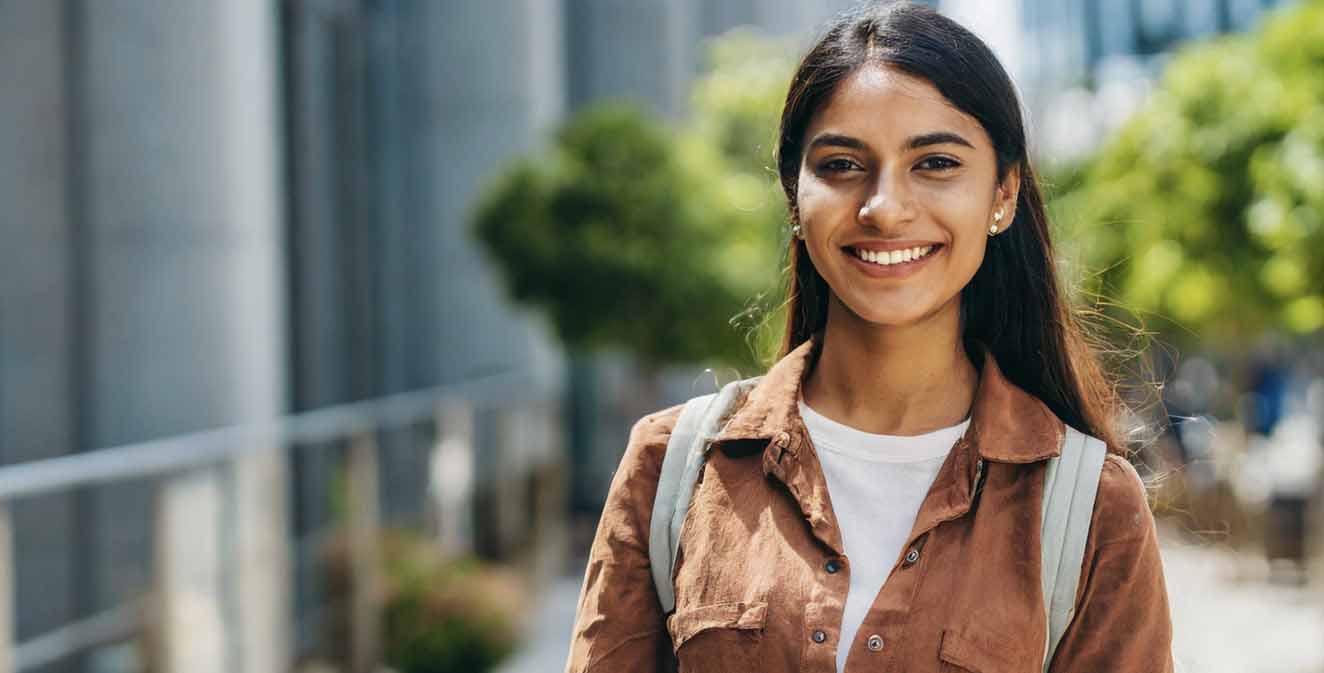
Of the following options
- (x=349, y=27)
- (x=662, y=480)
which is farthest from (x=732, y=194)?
(x=662, y=480)

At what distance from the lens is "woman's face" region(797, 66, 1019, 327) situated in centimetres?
196

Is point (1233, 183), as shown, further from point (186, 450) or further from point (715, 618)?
point (715, 618)

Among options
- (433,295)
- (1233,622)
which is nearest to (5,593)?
(1233,622)

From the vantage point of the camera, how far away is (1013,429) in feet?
6.56

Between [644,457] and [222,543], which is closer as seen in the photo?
[644,457]

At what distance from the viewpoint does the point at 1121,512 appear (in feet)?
6.29

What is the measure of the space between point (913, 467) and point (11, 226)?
7.48 meters

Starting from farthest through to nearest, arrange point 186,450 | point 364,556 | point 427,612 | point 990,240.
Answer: point 427,612 → point 364,556 → point 186,450 → point 990,240

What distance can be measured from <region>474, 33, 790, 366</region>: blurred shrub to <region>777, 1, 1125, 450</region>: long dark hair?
1104 cm

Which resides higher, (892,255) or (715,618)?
(892,255)

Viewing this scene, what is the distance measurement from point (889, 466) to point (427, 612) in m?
8.13

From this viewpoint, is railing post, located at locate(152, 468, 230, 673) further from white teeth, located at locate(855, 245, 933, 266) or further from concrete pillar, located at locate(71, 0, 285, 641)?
white teeth, located at locate(855, 245, 933, 266)

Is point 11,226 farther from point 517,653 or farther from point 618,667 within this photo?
point 618,667

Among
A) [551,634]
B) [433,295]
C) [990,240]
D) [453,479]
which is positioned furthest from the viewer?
[433,295]
